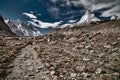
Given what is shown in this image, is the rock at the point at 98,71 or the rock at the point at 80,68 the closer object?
the rock at the point at 98,71

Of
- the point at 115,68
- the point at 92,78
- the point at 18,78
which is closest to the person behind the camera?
the point at 92,78

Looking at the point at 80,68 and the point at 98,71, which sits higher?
Result: the point at 80,68

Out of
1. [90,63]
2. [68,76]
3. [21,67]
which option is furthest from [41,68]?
[90,63]

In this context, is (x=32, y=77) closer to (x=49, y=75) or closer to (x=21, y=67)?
(x=49, y=75)

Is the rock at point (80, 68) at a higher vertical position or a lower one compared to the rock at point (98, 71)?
higher

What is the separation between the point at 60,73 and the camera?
16.0 metres

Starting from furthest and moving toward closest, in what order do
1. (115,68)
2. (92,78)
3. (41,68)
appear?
(41,68) → (115,68) → (92,78)

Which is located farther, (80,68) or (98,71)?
(80,68)

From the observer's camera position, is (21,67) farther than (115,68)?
Yes

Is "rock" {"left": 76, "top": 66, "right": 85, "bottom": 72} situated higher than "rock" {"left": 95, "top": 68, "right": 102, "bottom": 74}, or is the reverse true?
"rock" {"left": 76, "top": 66, "right": 85, "bottom": 72}

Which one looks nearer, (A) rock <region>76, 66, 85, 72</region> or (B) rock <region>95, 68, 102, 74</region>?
(B) rock <region>95, 68, 102, 74</region>

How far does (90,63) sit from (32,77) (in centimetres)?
679

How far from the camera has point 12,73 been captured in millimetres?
17047

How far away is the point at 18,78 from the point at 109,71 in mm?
8298
